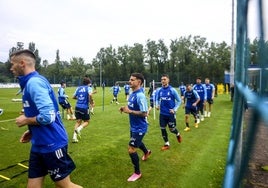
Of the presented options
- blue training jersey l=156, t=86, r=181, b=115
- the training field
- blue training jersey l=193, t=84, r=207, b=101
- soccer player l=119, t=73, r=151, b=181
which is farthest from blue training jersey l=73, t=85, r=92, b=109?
blue training jersey l=193, t=84, r=207, b=101

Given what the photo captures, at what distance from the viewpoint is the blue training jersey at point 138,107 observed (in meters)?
5.76

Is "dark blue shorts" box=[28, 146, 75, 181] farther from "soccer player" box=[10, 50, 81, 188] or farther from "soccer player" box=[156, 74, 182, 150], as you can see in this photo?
"soccer player" box=[156, 74, 182, 150]

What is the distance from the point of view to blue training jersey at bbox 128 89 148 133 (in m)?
5.76

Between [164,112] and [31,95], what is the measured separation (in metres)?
5.89

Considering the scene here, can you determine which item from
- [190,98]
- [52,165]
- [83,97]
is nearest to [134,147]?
[52,165]

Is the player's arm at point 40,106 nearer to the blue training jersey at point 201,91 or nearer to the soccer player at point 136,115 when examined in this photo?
the soccer player at point 136,115

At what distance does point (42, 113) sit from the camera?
9.99ft

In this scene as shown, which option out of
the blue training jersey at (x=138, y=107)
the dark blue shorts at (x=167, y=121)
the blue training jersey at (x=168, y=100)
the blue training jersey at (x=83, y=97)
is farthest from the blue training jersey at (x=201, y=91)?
the blue training jersey at (x=138, y=107)

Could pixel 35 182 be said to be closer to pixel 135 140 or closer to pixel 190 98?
pixel 135 140

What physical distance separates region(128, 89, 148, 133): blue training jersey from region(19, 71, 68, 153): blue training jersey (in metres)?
2.52

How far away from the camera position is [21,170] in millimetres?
6340

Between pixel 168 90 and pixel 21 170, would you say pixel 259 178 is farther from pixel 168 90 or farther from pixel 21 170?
pixel 21 170

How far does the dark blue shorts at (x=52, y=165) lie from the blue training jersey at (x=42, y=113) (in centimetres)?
6

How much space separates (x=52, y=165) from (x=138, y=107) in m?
2.91
